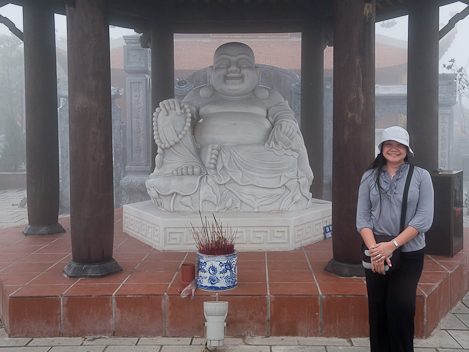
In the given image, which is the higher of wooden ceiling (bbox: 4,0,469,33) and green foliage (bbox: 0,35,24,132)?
green foliage (bbox: 0,35,24,132)

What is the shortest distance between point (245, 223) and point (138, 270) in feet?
3.62

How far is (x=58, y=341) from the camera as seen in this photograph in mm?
→ 2988

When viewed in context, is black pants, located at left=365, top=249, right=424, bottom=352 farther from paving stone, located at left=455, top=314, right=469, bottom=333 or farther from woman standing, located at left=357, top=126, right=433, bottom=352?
paving stone, located at left=455, top=314, right=469, bottom=333

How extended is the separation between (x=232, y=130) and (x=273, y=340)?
2601mm

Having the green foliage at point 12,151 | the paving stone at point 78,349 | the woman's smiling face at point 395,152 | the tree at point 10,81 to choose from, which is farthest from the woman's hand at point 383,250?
the tree at point 10,81

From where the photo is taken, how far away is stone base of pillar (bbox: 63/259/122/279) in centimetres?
341

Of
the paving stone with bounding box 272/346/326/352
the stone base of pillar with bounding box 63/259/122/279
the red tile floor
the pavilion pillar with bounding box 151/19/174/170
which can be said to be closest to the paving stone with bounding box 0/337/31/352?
the red tile floor

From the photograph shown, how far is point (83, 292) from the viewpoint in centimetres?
308

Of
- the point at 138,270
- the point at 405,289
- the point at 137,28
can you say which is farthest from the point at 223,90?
the point at 405,289

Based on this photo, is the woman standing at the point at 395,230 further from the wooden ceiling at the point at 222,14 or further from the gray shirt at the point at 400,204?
the wooden ceiling at the point at 222,14

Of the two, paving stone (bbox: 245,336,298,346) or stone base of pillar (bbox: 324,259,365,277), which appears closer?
paving stone (bbox: 245,336,298,346)

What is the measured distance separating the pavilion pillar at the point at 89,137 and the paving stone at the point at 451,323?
2.43 metres

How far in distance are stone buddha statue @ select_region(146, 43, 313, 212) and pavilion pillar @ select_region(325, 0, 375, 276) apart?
125 cm

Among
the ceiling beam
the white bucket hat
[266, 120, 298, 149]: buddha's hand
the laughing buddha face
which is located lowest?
the white bucket hat
